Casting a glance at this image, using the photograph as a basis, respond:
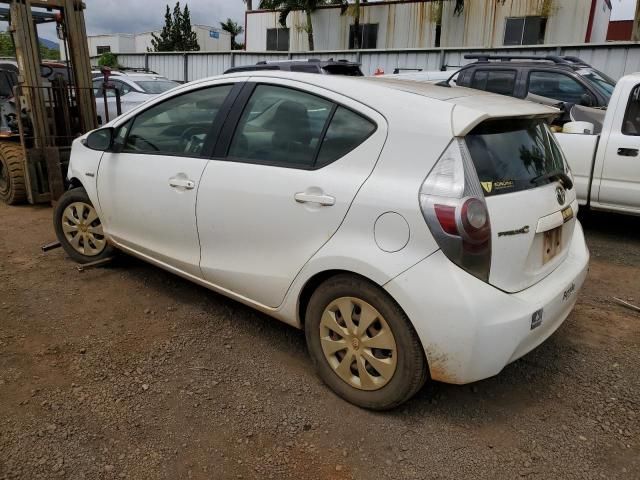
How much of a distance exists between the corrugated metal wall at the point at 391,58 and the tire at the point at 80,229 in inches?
426

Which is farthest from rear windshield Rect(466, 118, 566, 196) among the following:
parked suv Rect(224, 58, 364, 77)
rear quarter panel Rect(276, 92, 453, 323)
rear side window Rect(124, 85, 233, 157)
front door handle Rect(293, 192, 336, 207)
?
parked suv Rect(224, 58, 364, 77)

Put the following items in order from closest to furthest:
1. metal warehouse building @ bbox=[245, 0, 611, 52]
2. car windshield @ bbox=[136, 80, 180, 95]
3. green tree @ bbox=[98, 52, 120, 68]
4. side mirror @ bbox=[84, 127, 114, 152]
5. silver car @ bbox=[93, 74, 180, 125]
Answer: side mirror @ bbox=[84, 127, 114, 152] < silver car @ bbox=[93, 74, 180, 125] < car windshield @ bbox=[136, 80, 180, 95] < metal warehouse building @ bbox=[245, 0, 611, 52] < green tree @ bbox=[98, 52, 120, 68]

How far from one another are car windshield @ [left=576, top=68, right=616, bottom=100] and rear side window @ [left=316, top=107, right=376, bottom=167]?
6.07 meters

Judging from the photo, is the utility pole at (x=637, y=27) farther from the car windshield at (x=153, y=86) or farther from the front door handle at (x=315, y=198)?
the front door handle at (x=315, y=198)

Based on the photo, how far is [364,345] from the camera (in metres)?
2.57

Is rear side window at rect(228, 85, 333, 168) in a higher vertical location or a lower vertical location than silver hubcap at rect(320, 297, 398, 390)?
higher

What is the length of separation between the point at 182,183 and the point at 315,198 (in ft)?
3.54

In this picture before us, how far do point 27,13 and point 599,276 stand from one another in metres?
6.61

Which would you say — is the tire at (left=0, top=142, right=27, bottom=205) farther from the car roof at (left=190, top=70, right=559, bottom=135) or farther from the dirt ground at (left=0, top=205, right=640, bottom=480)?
the car roof at (left=190, top=70, right=559, bottom=135)

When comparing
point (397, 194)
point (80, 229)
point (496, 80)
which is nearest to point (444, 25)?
point (496, 80)

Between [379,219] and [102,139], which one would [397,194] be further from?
[102,139]

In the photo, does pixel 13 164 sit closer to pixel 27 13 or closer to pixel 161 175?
pixel 27 13

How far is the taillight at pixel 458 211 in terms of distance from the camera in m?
2.24

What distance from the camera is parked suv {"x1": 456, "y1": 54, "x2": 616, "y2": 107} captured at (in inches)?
290
